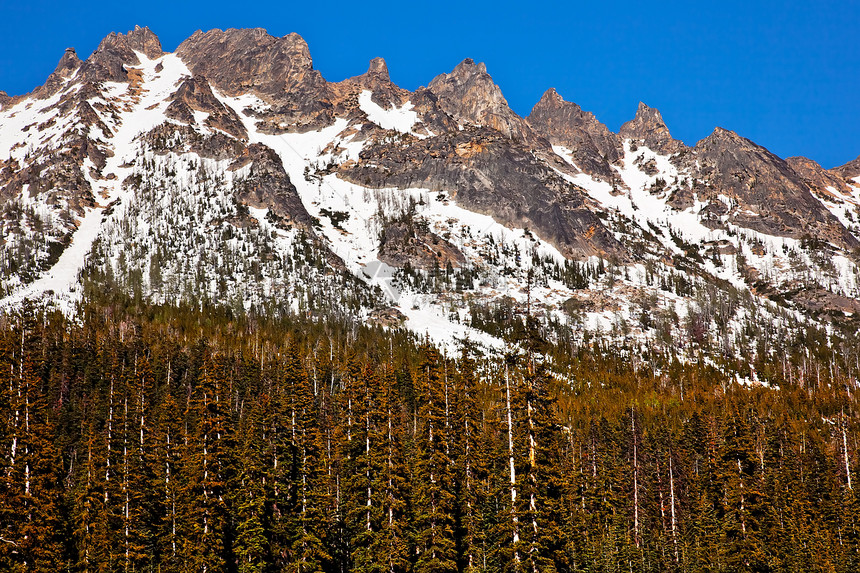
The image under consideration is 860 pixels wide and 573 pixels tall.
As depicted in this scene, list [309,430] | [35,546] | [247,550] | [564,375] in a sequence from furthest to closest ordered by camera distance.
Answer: [564,375] → [309,430] → [247,550] → [35,546]

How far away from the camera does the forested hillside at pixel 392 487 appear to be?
41969 millimetres

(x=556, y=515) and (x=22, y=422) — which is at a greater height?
(x=22, y=422)

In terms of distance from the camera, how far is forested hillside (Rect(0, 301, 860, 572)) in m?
42.0

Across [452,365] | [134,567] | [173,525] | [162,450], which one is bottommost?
[134,567]

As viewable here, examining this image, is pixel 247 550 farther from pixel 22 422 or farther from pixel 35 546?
pixel 22 422

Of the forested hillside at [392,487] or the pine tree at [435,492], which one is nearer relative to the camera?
the forested hillside at [392,487]

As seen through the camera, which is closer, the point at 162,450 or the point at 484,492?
the point at 484,492

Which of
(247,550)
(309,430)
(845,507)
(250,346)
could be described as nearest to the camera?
(247,550)

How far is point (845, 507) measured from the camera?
77.4 metres

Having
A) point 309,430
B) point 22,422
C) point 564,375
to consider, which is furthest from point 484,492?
point 564,375

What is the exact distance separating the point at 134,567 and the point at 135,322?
408 feet

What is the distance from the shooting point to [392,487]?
4644cm

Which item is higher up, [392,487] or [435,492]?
[392,487]

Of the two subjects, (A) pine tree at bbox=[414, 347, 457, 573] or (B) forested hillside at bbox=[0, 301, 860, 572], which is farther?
(A) pine tree at bbox=[414, 347, 457, 573]
